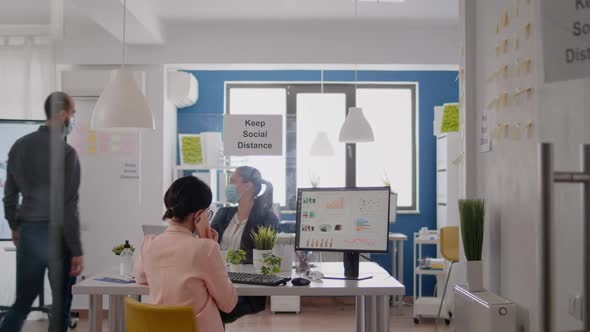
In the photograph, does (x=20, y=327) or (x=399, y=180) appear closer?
(x=20, y=327)

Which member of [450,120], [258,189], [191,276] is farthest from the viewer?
[450,120]

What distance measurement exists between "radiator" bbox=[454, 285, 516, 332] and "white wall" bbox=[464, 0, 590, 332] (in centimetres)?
8

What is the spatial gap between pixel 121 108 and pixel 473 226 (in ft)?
6.93

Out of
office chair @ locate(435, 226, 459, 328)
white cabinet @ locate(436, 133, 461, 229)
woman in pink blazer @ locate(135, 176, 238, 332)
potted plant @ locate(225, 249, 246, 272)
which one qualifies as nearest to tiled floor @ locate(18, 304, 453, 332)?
office chair @ locate(435, 226, 459, 328)

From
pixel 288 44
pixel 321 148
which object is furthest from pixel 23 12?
pixel 321 148

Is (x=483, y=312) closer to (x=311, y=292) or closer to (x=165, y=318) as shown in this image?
(x=311, y=292)

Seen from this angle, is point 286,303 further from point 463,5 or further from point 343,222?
point 463,5

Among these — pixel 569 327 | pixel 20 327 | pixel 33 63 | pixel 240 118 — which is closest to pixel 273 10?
pixel 240 118

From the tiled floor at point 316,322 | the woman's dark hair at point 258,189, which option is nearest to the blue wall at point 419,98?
the tiled floor at point 316,322

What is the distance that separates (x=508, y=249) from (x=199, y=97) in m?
5.08

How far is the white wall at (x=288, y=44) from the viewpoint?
5965 mm

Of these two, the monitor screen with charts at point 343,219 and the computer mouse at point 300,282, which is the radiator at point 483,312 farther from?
the computer mouse at point 300,282

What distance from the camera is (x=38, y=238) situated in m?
3.83

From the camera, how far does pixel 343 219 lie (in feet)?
10.1
